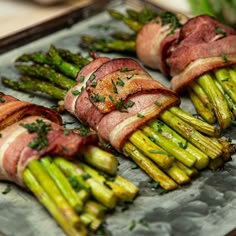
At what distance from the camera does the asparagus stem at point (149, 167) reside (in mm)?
3434

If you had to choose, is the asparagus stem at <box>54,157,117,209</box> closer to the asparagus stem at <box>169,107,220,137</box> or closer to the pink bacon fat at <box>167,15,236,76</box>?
the asparagus stem at <box>169,107,220,137</box>

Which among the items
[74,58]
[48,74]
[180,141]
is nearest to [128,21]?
[74,58]

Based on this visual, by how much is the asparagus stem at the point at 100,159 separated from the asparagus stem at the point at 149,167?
0.73 feet

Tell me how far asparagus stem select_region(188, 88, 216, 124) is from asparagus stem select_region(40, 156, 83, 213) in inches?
47.4

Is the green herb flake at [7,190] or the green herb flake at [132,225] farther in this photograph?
the green herb flake at [7,190]

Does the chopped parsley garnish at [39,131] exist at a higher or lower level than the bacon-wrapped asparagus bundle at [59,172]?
higher

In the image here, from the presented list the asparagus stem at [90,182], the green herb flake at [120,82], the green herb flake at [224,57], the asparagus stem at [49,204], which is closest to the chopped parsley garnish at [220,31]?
the green herb flake at [224,57]

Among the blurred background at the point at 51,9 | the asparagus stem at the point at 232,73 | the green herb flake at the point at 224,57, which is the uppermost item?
the green herb flake at the point at 224,57

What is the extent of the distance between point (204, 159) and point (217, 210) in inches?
13.1

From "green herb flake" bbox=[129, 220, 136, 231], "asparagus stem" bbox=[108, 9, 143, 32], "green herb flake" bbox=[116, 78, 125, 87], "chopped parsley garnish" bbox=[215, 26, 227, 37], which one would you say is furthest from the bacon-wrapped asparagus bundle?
"asparagus stem" bbox=[108, 9, 143, 32]

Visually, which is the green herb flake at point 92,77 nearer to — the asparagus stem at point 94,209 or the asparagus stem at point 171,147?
the asparagus stem at point 171,147

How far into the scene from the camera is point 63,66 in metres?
4.29

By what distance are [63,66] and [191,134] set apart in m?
1.15

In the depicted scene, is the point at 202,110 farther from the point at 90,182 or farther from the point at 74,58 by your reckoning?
the point at 90,182
